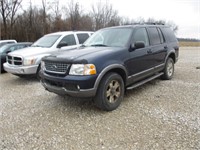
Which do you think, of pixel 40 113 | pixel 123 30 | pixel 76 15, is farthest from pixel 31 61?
pixel 76 15

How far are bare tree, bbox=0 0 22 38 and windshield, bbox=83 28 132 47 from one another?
2500 cm

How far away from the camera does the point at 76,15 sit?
33.4m

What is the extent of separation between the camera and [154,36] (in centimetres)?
589

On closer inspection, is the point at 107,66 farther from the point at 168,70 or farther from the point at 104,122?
the point at 168,70

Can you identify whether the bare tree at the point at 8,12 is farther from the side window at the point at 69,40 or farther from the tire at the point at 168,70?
the tire at the point at 168,70

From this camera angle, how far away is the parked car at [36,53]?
691cm

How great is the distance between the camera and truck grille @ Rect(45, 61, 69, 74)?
13.3 ft

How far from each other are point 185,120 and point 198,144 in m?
0.79

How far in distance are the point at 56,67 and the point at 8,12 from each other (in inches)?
1101

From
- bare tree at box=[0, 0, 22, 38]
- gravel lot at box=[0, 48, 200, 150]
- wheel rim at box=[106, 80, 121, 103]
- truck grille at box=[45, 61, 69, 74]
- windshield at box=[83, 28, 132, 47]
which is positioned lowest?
gravel lot at box=[0, 48, 200, 150]

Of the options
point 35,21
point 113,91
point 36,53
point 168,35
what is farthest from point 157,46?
point 35,21

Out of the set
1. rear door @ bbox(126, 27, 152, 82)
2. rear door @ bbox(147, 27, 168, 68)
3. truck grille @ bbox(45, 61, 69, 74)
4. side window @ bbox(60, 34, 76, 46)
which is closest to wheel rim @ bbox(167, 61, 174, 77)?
rear door @ bbox(147, 27, 168, 68)

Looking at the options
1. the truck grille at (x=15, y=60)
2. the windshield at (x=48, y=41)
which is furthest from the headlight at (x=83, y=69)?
the windshield at (x=48, y=41)

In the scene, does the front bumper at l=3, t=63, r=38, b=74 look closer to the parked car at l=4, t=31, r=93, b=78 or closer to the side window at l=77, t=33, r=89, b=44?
the parked car at l=4, t=31, r=93, b=78
